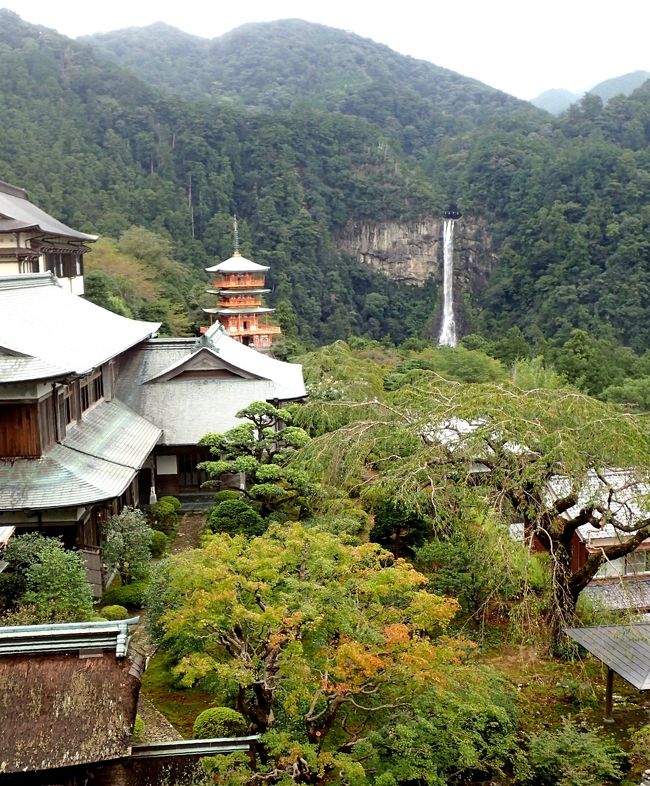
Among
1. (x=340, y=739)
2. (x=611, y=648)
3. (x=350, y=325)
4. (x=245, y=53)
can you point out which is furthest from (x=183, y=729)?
(x=245, y=53)

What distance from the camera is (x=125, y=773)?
7.99m

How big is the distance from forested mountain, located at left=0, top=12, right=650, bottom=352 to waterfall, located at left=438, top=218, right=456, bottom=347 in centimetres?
121

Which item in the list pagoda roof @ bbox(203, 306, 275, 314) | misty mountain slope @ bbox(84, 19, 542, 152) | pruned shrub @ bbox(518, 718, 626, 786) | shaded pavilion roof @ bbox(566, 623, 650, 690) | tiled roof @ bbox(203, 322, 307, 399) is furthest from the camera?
misty mountain slope @ bbox(84, 19, 542, 152)

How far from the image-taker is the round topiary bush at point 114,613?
12492 millimetres

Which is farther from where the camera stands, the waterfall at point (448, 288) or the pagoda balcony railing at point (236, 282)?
the waterfall at point (448, 288)

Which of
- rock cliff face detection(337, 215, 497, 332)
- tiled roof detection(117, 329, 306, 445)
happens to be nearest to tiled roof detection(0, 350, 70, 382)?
tiled roof detection(117, 329, 306, 445)

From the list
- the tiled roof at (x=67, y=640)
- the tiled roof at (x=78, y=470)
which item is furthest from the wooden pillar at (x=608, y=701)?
the tiled roof at (x=78, y=470)

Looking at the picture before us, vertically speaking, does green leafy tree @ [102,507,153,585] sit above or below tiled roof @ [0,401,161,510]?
below

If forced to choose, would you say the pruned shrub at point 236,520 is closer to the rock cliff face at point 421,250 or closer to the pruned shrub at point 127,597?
the pruned shrub at point 127,597

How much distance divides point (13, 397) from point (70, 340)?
4.29 m

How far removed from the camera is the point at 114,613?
12.6 metres

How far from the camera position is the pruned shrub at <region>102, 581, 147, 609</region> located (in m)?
13.5

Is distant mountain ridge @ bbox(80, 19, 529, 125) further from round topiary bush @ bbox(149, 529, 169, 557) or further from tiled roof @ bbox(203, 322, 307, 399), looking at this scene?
round topiary bush @ bbox(149, 529, 169, 557)

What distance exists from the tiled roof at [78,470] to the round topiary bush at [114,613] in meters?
1.76
